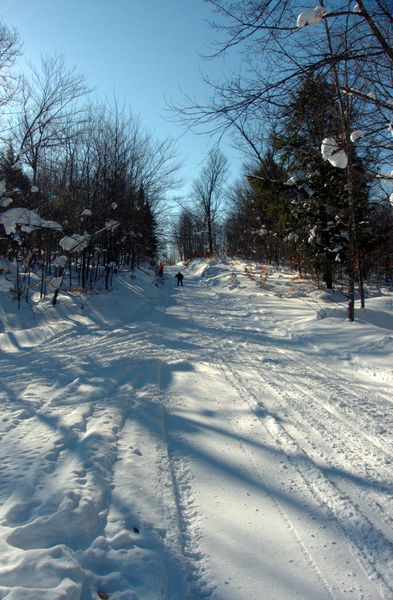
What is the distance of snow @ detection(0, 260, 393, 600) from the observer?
7.48ft

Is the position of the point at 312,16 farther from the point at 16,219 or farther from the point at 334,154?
the point at 16,219

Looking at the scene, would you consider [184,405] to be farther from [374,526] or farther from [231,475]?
[374,526]

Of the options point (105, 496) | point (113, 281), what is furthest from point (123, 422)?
point (113, 281)

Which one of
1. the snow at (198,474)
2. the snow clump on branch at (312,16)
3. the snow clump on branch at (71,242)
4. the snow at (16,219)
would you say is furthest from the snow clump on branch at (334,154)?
the snow clump on branch at (71,242)

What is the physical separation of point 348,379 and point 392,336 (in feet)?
7.16

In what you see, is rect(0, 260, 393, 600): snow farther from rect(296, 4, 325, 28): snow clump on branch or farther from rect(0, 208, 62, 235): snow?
rect(296, 4, 325, 28): snow clump on branch

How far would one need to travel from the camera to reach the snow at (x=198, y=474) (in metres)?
2.28

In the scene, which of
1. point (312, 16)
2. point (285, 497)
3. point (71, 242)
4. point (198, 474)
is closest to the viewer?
point (285, 497)

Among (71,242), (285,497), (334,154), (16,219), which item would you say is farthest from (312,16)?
(71,242)

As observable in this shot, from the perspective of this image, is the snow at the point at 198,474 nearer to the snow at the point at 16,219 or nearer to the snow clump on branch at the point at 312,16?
the snow at the point at 16,219

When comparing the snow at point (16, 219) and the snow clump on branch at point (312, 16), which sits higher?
the snow clump on branch at point (312, 16)

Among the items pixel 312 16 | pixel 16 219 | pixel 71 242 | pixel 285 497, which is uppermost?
pixel 312 16

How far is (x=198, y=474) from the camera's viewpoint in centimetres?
341

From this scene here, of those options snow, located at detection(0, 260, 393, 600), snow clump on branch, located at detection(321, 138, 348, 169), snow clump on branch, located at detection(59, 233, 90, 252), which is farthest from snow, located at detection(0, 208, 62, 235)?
snow clump on branch, located at detection(321, 138, 348, 169)
